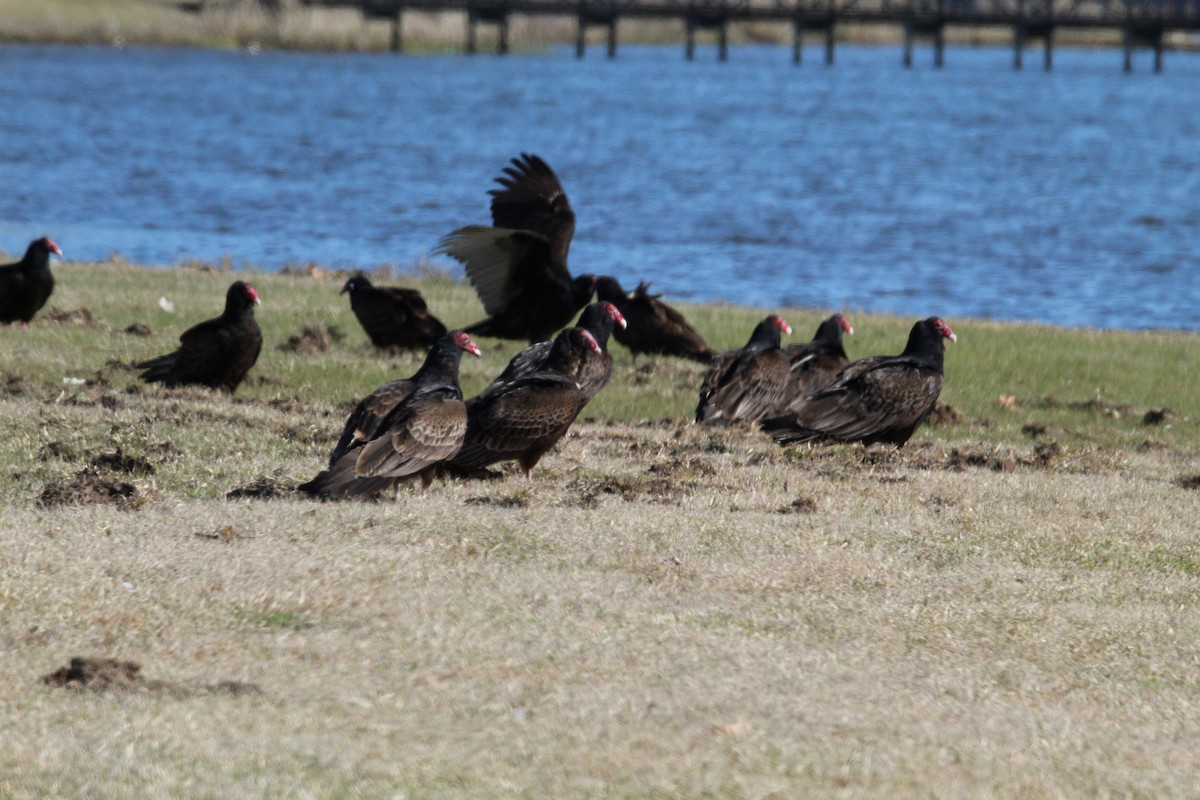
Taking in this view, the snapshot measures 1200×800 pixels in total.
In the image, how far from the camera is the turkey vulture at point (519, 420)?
8188mm

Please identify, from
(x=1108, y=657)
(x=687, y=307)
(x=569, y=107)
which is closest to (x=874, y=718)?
(x=1108, y=657)

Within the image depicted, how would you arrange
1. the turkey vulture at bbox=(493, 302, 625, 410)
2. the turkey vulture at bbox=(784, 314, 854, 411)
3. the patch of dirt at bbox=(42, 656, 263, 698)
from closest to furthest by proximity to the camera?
1. the patch of dirt at bbox=(42, 656, 263, 698)
2. the turkey vulture at bbox=(493, 302, 625, 410)
3. the turkey vulture at bbox=(784, 314, 854, 411)

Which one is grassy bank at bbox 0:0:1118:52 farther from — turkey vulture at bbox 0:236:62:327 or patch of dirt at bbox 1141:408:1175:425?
patch of dirt at bbox 1141:408:1175:425

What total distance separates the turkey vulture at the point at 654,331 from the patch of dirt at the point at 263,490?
571 cm

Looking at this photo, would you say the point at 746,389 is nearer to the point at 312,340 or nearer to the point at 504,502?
the point at 504,502

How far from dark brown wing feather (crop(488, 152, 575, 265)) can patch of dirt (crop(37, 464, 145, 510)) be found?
5.62 metres

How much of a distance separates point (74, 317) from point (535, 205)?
3.98 meters

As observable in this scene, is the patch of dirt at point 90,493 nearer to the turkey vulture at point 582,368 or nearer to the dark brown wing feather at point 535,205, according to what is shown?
the turkey vulture at point 582,368

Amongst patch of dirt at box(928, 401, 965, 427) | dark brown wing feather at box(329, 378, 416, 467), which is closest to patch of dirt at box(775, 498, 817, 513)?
dark brown wing feather at box(329, 378, 416, 467)

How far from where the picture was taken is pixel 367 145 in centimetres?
4356

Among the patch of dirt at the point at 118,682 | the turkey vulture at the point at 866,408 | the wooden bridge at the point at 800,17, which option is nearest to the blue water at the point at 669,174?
the wooden bridge at the point at 800,17

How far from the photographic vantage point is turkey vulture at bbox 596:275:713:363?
1321 cm

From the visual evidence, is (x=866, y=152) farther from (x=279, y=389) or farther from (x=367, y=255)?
(x=279, y=389)

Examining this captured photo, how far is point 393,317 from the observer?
1277cm
